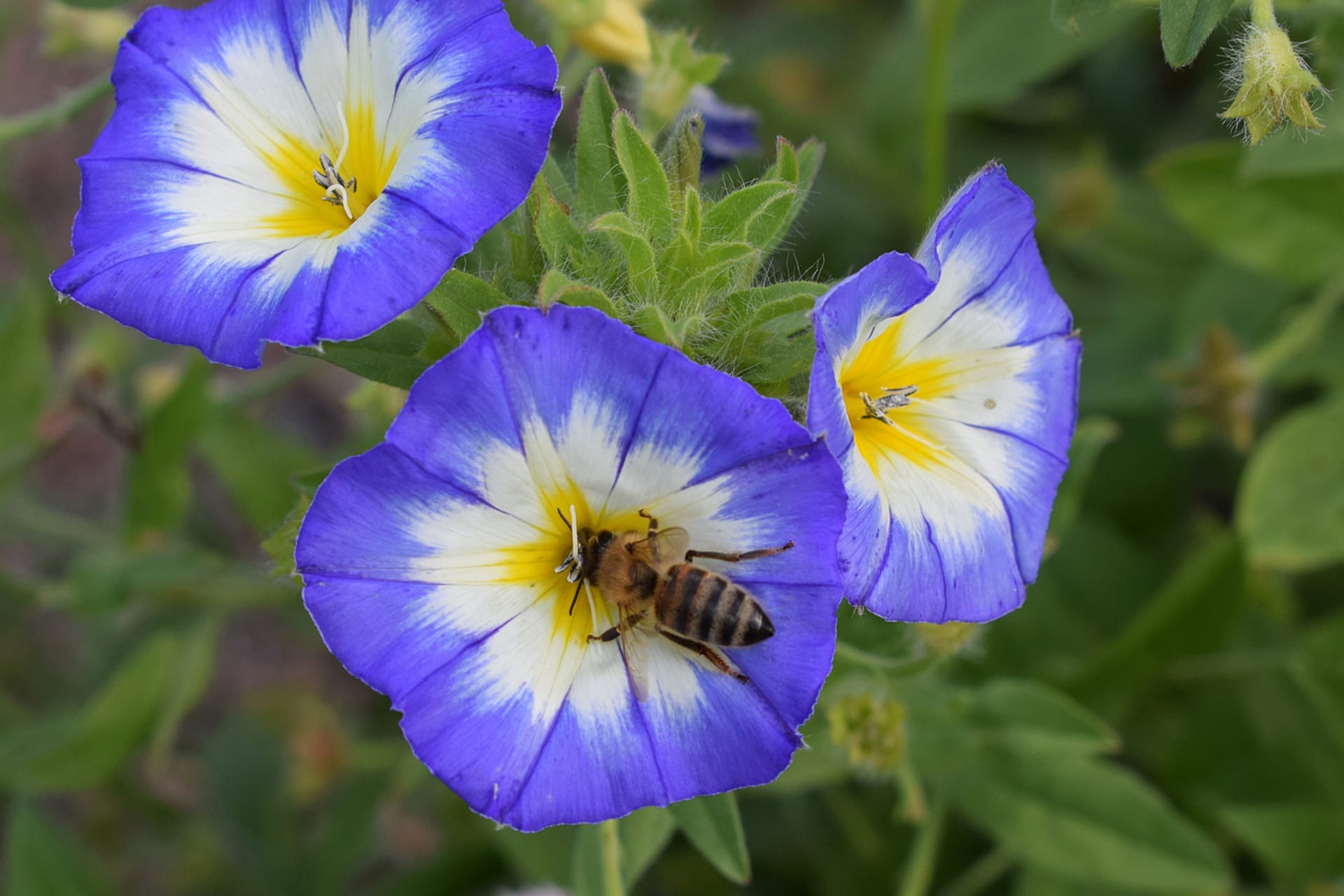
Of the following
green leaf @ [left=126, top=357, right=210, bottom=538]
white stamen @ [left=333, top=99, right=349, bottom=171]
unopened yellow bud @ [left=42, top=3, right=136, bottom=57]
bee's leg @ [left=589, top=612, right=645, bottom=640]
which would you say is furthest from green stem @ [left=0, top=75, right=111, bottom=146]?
bee's leg @ [left=589, top=612, right=645, bottom=640]

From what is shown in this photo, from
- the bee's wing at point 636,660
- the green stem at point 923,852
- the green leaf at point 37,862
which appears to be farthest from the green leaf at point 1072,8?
the green leaf at point 37,862

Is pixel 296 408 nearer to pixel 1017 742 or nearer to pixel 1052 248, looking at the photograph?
pixel 1052 248

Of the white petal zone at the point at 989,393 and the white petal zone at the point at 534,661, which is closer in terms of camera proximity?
the white petal zone at the point at 534,661

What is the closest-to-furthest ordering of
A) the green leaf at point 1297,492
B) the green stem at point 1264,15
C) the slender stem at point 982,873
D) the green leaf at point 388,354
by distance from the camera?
1. the green leaf at point 388,354
2. the green stem at point 1264,15
3. the green leaf at point 1297,492
4. the slender stem at point 982,873

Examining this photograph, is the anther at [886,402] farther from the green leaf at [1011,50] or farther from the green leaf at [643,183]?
the green leaf at [1011,50]

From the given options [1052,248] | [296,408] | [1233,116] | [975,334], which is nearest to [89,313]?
[296,408]

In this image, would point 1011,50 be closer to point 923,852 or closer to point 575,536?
point 923,852
